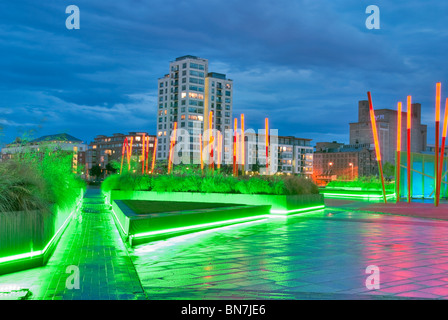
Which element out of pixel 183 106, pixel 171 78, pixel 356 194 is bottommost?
pixel 356 194

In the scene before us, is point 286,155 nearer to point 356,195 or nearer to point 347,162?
point 347,162

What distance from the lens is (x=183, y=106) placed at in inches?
3853

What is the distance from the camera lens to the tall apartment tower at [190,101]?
97375mm

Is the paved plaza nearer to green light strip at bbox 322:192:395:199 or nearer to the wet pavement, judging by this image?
the wet pavement

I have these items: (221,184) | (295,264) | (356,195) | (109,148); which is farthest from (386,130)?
(295,264)

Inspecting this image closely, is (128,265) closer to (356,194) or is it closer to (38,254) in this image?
(38,254)

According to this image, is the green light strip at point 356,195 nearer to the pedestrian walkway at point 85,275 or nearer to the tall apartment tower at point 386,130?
the pedestrian walkway at point 85,275

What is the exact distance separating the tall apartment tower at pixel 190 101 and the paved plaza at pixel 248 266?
85.4 metres

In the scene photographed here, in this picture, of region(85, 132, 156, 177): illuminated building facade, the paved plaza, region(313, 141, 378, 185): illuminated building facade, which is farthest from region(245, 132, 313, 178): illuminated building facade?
the paved plaza

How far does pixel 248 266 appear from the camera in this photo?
24.0ft

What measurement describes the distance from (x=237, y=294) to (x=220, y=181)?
49.4 ft

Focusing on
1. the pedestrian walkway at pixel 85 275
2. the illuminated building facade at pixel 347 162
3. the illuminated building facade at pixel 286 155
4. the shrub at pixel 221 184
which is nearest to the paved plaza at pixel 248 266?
the pedestrian walkway at pixel 85 275

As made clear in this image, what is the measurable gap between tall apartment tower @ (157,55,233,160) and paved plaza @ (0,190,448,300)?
85403 mm
